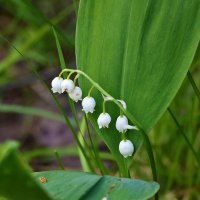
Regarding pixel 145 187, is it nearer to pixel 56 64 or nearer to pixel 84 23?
pixel 84 23

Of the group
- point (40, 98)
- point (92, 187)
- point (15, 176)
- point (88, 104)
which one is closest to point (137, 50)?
point (88, 104)

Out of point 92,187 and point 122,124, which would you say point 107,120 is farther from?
point 92,187

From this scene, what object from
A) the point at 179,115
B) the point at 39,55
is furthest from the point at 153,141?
the point at 39,55

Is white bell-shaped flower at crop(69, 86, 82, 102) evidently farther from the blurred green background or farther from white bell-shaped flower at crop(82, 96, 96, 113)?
the blurred green background

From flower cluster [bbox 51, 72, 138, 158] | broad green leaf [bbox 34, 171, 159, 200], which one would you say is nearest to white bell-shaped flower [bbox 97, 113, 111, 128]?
flower cluster [bbox 51, 72, 138, 158]

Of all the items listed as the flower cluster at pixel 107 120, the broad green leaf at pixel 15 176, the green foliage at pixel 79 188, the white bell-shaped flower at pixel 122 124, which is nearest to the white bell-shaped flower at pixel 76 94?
the flower cluster at pixel 107 120

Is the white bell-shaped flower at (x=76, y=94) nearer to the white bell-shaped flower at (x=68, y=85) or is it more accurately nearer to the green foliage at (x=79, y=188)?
the white bell-shaped flower at (x=68, y=85)

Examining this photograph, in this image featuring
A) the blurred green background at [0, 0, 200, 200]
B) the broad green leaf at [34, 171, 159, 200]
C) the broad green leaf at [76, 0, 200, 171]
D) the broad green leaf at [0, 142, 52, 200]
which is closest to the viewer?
the broad green leaf at [0, 142, 52, 200]
